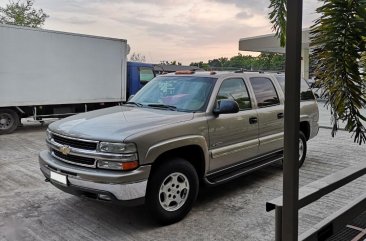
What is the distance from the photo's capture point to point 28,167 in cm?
Result: 689

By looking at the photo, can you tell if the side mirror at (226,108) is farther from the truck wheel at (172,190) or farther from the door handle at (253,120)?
the truck wheel at (172,190)

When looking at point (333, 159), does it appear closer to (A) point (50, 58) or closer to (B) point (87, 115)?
(B) point (87, 115)

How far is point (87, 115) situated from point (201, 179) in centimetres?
172

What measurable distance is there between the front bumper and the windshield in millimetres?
1293

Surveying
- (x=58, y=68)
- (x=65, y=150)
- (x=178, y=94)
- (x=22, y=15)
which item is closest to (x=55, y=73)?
(x=58, y=68)

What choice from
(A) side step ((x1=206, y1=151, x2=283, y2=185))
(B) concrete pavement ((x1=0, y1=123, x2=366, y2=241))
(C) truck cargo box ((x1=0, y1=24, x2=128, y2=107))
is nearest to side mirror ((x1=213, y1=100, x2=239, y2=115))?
(A) side step ((x1=206, y1=151, x2=283, y2=185))

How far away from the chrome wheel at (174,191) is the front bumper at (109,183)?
318mm

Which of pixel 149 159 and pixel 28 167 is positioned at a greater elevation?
pixel 149 159

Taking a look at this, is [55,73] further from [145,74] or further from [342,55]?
[342,55]

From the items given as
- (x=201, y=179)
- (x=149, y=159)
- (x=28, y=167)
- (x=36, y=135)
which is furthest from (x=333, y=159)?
(x=36, y=135)

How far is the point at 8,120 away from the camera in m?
11.4

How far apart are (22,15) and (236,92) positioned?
26329 millimetres

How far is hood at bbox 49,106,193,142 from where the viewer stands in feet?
Answer: 12.8

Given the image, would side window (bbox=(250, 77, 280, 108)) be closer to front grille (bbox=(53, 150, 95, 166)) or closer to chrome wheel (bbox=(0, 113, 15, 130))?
front grille (bbox=(53, 150, 95, 166))
